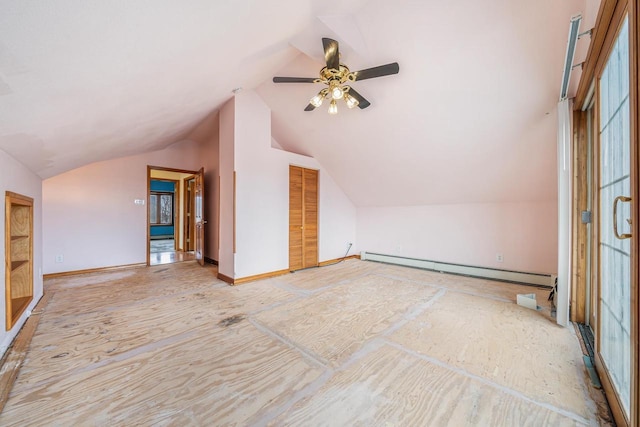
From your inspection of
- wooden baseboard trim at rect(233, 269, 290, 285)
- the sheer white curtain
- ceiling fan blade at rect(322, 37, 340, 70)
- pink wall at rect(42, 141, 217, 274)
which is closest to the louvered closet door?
wooden baseboard trim at rect(233, 269, 290, 285)

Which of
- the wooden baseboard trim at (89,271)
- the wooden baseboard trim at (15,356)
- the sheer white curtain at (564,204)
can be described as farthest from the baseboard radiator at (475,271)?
the wooden baseboard trim at (15,356)

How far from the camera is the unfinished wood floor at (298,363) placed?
132cm

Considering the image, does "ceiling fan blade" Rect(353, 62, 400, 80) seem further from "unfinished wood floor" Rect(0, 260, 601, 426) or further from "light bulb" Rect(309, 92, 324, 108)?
"unfinished wood floor" Rect(0, 260, 601, 426)

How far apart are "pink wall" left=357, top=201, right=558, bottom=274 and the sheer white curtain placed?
5.58 ft

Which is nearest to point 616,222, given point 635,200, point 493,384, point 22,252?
point 635,200

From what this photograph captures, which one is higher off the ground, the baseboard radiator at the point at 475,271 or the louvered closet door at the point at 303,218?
the louvered closet door at the point at 303,218

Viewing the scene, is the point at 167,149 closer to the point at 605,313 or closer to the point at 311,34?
the point at 311,34

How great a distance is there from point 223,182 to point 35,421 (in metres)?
3.14

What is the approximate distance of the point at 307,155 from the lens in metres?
4.95

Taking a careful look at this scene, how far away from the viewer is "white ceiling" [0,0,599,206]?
4.27 feet

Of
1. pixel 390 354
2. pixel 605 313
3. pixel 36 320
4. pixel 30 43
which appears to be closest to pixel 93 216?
pixel 36 320

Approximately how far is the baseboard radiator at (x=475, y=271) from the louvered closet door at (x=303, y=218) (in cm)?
157

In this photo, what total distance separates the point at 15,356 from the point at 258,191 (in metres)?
2.89

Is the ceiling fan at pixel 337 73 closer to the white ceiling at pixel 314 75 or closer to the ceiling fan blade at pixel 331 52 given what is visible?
the ceiling fan blade at pixel 331 52
